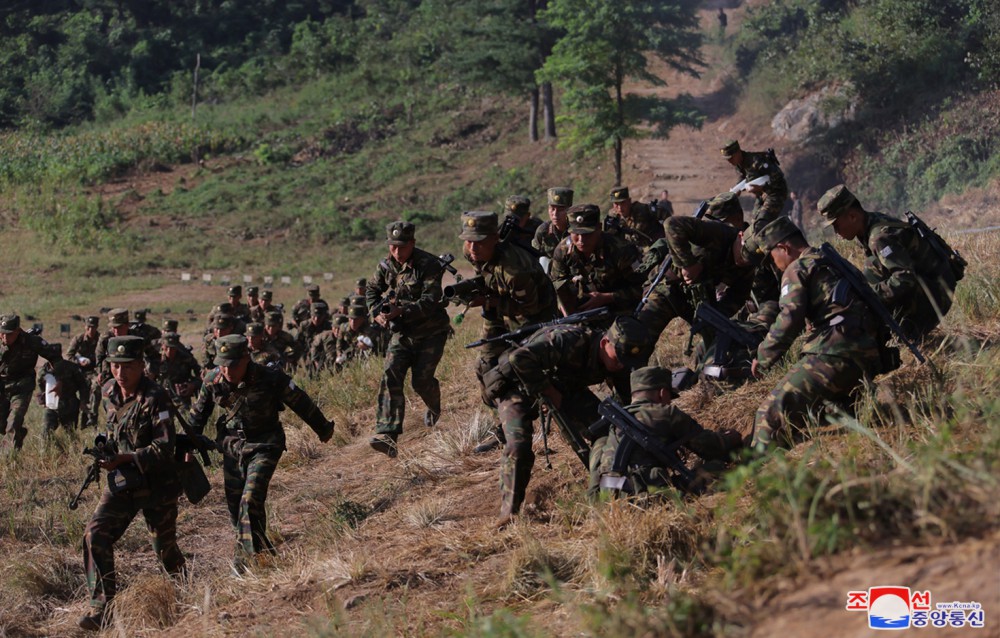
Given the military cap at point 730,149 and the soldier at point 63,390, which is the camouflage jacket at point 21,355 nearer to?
the soldier at point 63,390

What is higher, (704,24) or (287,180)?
(704,24)

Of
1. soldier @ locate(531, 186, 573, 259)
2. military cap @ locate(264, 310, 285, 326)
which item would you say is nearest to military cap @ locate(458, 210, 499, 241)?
soldier @ locate(531, 186, 573, 259)

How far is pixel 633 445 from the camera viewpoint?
5.96 metres

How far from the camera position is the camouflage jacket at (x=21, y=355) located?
1227cm

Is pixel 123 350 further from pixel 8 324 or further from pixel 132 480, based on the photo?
pixel 8 324

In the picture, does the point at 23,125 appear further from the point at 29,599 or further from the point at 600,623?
the point at 600,623

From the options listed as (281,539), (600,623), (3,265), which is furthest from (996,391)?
(3,265)

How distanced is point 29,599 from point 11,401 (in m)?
5.78

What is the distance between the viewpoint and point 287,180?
117ft

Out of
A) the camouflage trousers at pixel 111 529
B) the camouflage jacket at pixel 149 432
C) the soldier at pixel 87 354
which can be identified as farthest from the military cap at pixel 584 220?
the soldier at pixel 87 354

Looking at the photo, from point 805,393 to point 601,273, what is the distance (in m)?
2.67

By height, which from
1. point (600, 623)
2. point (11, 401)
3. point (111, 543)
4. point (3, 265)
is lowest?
point (3, 265)

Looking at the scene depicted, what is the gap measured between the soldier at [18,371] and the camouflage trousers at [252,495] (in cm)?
563

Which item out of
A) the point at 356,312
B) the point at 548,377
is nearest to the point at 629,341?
the point at 548,377
